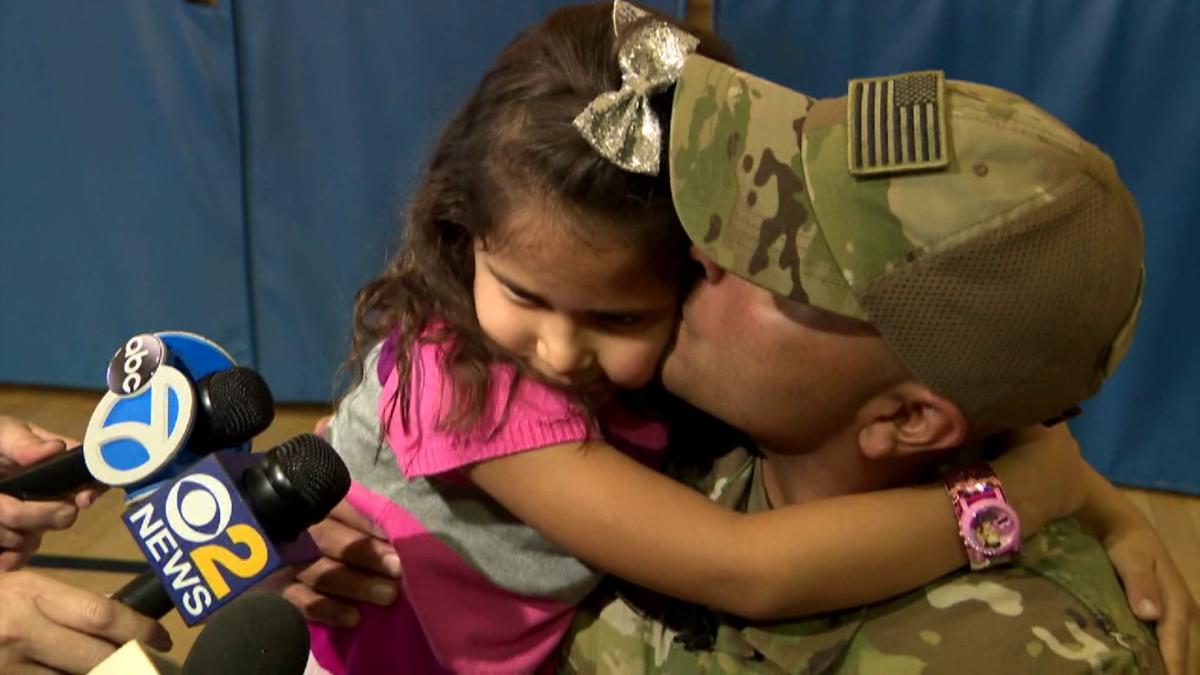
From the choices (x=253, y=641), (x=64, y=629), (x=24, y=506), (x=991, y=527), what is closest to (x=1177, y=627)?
(x=991, y=527)

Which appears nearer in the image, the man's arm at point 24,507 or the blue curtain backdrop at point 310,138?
the man's arm at point 24,507

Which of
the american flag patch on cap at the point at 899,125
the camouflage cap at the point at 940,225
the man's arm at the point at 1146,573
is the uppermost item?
the american flag patch on cap at the point at 899,125

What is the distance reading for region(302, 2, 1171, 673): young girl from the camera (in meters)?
0.90

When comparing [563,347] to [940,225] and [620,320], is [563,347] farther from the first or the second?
[940,225]

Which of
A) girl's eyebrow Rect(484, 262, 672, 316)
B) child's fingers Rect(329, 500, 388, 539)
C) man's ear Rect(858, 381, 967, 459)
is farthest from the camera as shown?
child's fingers Rect(329, 500, 388, 539)

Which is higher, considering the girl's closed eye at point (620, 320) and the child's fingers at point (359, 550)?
the girl's closed eye at point (620, 320)

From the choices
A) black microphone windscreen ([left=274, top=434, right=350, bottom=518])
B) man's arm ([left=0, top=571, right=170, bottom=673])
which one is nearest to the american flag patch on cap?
black microphone windscreen ([left=274, top=434, right=350, bottom=518])

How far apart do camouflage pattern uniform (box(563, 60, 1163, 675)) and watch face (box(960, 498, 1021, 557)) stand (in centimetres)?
3

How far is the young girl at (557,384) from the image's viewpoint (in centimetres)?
90

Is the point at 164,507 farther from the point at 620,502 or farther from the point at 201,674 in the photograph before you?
the point at 620,502

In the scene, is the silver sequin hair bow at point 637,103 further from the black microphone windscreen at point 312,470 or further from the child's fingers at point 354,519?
the child's fingers at point 354,519

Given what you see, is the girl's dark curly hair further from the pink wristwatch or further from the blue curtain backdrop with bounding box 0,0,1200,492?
the blue curtain backdrop with bounding box 0,0,1200,492

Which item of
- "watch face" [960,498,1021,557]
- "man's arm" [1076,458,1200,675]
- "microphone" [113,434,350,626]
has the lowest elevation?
"man's arm" [1076,458,1200,675]

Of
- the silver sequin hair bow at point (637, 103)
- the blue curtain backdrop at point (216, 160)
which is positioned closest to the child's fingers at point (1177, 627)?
the silver sequin hair bow at point (637, 103)
